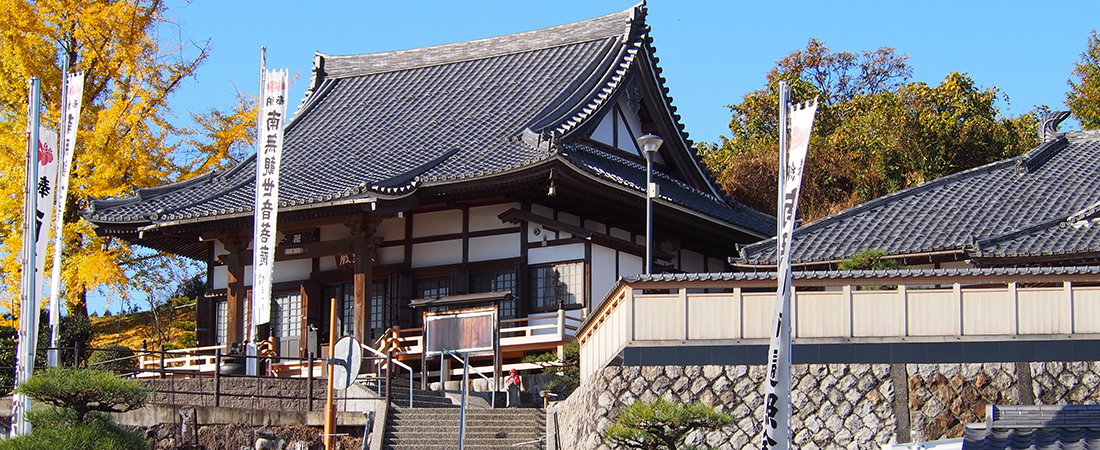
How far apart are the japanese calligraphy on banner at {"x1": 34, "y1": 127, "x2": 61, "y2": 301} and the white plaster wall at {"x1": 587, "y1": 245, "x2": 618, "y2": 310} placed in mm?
10318

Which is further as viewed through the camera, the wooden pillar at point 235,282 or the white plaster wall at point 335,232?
the wooden pillar at point 235,282

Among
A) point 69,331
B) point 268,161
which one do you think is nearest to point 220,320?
point 69,331

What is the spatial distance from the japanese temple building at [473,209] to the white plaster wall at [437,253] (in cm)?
3

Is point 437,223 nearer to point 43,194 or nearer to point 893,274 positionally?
point 43,194

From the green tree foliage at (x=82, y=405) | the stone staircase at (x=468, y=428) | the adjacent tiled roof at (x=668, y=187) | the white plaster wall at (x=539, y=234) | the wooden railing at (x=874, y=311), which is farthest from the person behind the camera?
the white plaster wall at (x=539, y=234)

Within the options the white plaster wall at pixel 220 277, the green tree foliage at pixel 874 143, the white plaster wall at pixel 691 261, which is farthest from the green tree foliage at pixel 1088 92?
the white plaster wall at pixel 220 277

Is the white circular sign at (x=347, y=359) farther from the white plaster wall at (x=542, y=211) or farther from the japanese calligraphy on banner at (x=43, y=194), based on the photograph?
the white plaster wall at (x=542, y=211)

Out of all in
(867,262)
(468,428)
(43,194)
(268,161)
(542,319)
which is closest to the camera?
(43,194)

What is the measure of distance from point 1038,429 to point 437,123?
1907cm

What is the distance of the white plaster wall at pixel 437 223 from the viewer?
82.8 feet

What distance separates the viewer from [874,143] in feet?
108

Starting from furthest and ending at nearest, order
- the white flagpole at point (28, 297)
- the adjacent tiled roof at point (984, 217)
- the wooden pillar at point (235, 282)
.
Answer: the wooden pillar at point (235, 282)
the adjacent tiled roof at point (984, 217)
the white flagpole at point (28, 297)

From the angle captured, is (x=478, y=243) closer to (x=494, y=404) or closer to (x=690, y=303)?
(x=494, y=404)

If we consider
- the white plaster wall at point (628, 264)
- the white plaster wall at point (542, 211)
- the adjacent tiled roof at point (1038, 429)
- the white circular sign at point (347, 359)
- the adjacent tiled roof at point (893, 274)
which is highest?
the white plaster wall at point (542, 211)
